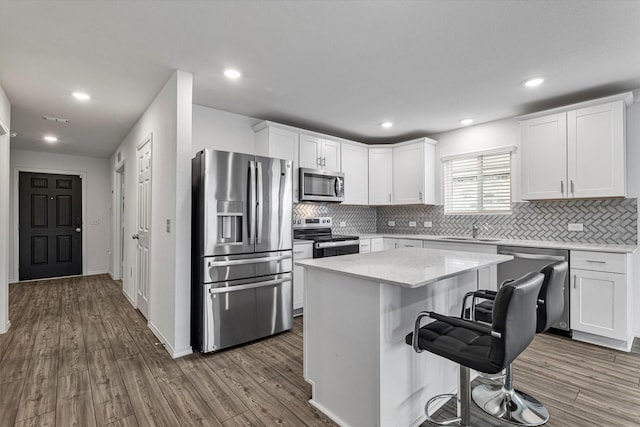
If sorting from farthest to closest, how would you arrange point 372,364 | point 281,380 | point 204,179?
point 204,179, point 281,380, point 372,364

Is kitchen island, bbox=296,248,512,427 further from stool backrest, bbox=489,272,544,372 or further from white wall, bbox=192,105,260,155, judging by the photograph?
white wall, bbox=192,105,260,155

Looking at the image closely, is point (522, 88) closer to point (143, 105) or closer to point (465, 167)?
point (465, 167)

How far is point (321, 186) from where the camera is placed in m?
4.45

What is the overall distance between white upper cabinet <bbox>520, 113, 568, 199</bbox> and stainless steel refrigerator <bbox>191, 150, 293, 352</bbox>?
9.19 feet

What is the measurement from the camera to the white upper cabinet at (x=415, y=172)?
4770mm

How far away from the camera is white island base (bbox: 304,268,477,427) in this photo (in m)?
1.67

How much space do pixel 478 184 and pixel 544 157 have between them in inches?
39.1

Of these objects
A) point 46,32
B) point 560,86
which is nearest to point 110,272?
point 46,32

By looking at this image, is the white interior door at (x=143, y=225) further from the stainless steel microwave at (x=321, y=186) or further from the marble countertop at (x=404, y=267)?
the marble countertop at (x=404, y=267)

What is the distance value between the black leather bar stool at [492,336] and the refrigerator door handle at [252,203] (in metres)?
1.84

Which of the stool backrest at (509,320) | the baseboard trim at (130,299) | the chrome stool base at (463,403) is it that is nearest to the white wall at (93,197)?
the baseboard trim at (130,299)

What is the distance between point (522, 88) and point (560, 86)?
35 centimetres

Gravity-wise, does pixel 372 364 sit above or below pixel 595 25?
below

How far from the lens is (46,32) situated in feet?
7.20
